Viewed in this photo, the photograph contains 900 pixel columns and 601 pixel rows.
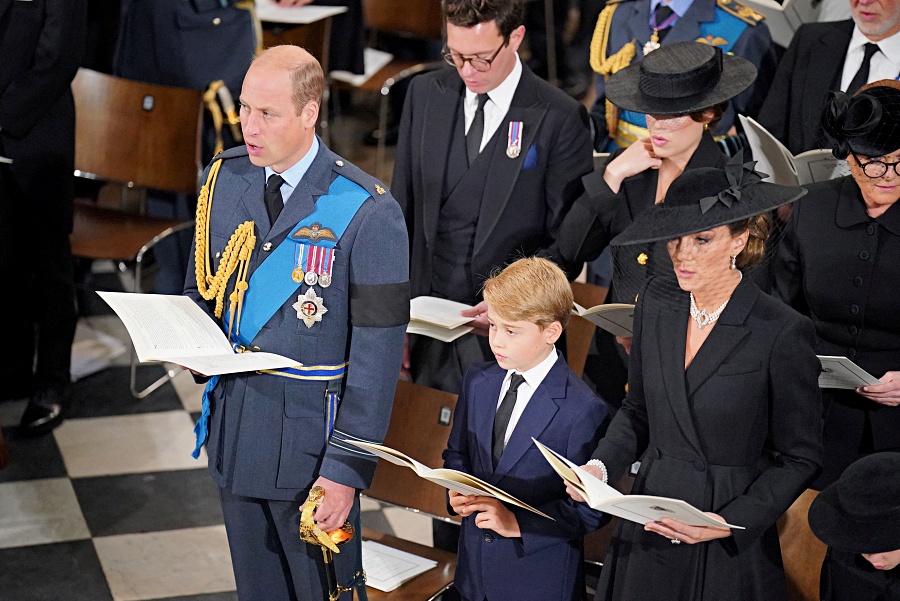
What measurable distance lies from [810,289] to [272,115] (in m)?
1.39

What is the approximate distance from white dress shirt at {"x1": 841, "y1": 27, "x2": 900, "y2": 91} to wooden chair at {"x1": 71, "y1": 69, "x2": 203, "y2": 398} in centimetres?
259

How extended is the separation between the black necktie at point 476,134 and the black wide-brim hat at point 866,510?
1.49 metres

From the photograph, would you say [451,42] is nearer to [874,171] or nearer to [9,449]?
[874,171]

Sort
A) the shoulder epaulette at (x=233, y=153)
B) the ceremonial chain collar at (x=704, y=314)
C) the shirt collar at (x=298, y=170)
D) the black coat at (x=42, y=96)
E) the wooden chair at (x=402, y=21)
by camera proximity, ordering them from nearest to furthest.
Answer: the ceremonial chain collar at (x=704, y=314), the shirt collar at (x=298, y=170), the shoulder epaulette at (x=233, y=153), the black coat at (x=42, y=96), the wooden chair at (x=402, y=21)

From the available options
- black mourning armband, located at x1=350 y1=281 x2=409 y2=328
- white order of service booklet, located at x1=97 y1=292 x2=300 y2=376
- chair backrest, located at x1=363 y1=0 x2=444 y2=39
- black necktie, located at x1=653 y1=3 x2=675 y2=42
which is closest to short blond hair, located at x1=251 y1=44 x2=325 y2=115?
A: black mourning armband, located at x1=350 y1=281 x2=409 y2=328

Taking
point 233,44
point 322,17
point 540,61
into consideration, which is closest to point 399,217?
point 233,44

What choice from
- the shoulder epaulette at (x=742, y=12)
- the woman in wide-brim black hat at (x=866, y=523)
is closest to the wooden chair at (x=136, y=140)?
the shoulder epaulette at (x=742, y=12)

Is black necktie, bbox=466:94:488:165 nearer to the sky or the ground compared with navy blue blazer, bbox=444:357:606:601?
nearer to the sky

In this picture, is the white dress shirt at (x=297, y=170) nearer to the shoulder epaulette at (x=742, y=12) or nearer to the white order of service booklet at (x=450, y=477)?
the white order of service booklet at (x=450, y=477)

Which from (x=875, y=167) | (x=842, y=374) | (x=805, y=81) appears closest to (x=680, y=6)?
(x=805, y=81)

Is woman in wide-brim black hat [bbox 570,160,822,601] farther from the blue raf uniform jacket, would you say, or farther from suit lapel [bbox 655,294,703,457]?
the blue raf uniform jacket

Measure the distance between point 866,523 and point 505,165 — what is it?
4.87 feet

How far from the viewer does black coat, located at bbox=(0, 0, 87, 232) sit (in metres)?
4.23

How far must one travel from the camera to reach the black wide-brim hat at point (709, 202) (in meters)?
2.20
